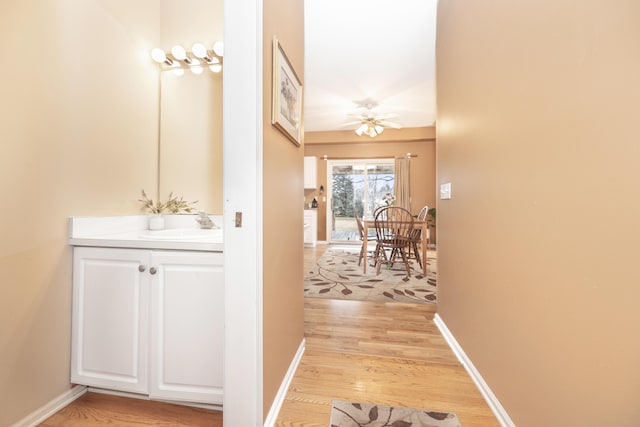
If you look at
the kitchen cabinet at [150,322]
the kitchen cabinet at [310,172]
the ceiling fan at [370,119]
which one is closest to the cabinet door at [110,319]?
the kitchen cabinet at [150,322]

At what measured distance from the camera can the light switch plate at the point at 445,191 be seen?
6.37ft

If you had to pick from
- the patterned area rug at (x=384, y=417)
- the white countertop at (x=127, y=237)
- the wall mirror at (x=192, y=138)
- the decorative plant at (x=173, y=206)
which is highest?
the wall mirror at (x=192, y=138)

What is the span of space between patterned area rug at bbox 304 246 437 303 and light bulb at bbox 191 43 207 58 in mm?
2303

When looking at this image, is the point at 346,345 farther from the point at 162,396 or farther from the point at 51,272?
the point at 51,272

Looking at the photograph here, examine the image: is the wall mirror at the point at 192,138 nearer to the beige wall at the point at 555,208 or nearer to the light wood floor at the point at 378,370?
the light wood floor at the point at 378,370

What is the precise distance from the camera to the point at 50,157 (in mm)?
1206

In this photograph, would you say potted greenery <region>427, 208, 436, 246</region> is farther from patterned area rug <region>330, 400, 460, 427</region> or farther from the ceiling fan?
patterned area rug <region>330, 400, 460, 427</region>

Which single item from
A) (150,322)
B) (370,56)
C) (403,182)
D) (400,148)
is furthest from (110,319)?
(400,148)

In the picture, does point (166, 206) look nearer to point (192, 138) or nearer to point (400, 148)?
point (192, 138)

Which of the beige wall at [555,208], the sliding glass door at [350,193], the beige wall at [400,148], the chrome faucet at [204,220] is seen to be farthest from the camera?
the sliding glass door at [350,193]

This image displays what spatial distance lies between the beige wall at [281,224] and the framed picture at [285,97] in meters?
0.03

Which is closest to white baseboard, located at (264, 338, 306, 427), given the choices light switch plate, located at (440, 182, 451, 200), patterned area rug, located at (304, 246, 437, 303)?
patterned area rug, located at (304, 246, 437, 303)

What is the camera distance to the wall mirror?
1.80 m

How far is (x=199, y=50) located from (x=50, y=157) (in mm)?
A: 1089
